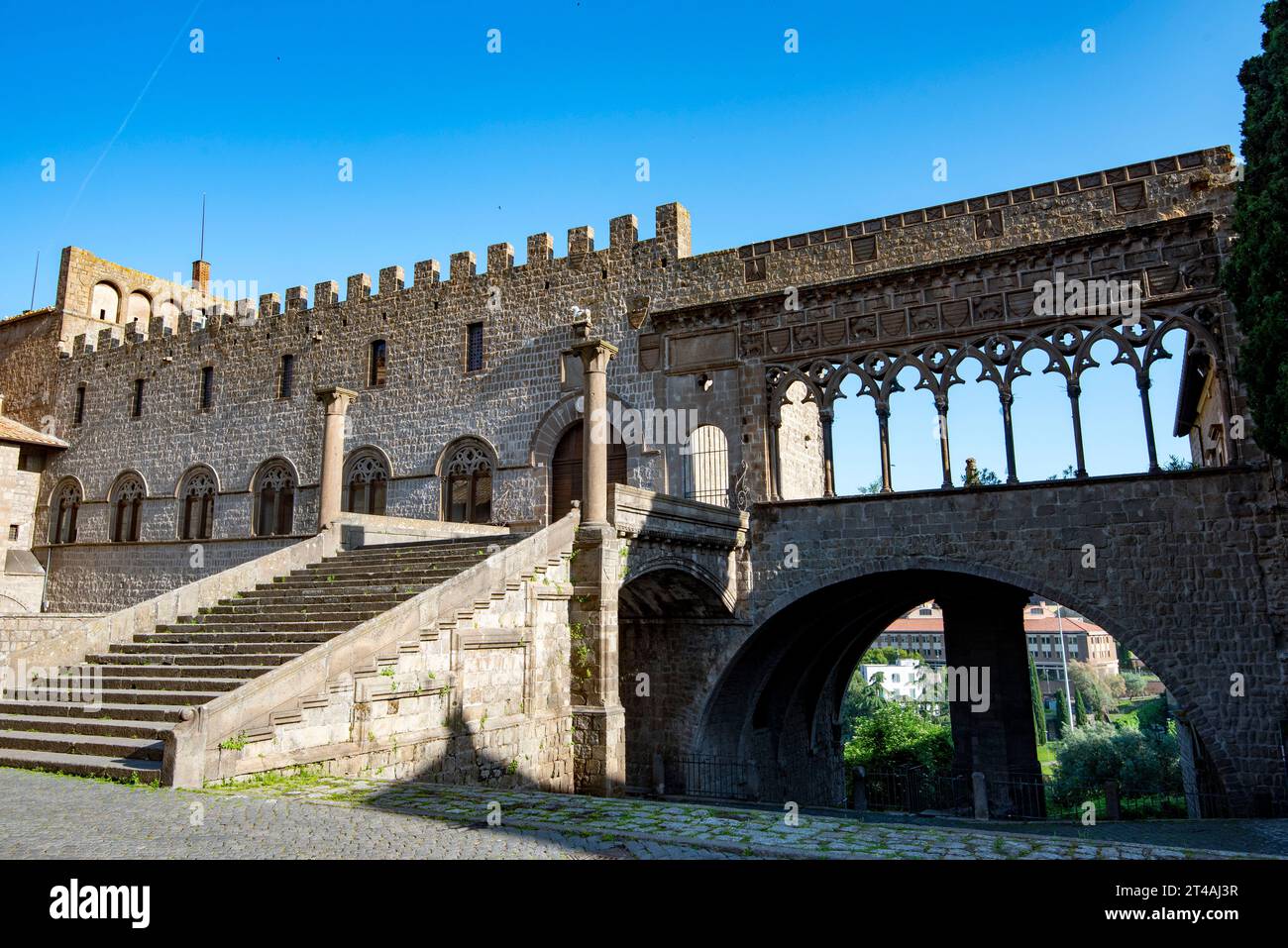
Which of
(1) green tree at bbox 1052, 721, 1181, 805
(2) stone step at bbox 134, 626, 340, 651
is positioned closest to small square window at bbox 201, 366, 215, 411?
(2) stone step at bbox 134, 626, 340, 651

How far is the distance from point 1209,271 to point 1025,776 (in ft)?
36.8

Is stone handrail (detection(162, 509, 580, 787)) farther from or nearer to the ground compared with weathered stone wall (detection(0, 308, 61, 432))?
nearer to the ground

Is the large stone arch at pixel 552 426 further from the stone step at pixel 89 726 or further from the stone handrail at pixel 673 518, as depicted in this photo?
the stone step at pixel 89 726

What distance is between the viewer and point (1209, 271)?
14922 millimetres

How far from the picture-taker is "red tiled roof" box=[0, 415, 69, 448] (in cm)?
2655

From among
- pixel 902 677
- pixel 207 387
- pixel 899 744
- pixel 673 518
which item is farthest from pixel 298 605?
pixel 902 677

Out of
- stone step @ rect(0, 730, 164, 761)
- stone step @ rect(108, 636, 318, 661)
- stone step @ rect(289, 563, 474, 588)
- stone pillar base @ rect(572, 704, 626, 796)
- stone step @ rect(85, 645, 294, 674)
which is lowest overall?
stone pillar base @ rect(572, 704, 626, 796)

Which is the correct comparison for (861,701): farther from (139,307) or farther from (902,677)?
(139,307)

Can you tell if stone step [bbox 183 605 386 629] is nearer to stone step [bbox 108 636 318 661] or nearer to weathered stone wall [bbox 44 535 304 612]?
stone step [bbox 108 636 318 661]

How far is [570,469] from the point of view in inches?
804

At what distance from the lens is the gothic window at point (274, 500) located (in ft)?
80.6

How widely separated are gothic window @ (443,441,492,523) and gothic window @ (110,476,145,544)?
12105mm

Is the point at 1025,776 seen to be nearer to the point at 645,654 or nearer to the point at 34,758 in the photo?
the point at 645,654

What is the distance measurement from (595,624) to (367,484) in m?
12.1
